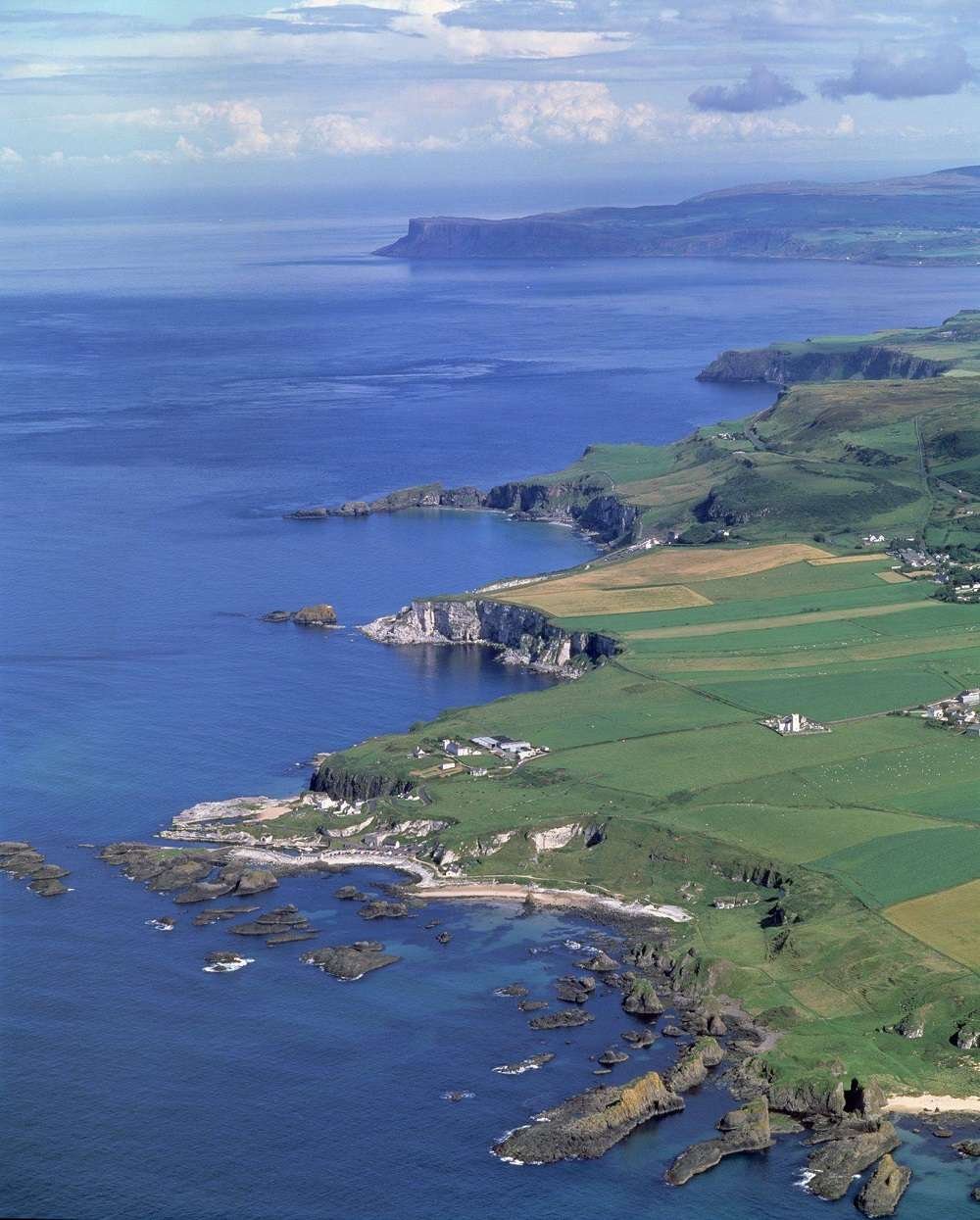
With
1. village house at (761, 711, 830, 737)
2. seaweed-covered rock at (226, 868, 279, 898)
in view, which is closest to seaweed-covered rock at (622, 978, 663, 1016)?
seaweed-covered rock at (226, 868, 279, 898)

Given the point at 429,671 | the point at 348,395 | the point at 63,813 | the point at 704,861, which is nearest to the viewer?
the point at 704,861

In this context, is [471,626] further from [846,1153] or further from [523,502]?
[846,1153]

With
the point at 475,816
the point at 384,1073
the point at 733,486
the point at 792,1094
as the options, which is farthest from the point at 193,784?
the point at 733,486

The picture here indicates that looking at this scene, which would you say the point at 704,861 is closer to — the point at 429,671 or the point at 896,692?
the point at 896,692

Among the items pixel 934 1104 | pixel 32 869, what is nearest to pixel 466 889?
pixel 32 869

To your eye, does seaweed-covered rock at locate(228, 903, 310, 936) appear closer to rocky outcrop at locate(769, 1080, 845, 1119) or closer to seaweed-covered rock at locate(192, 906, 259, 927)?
seaweed-covered rock at locate(192, 906, 259, 927)
